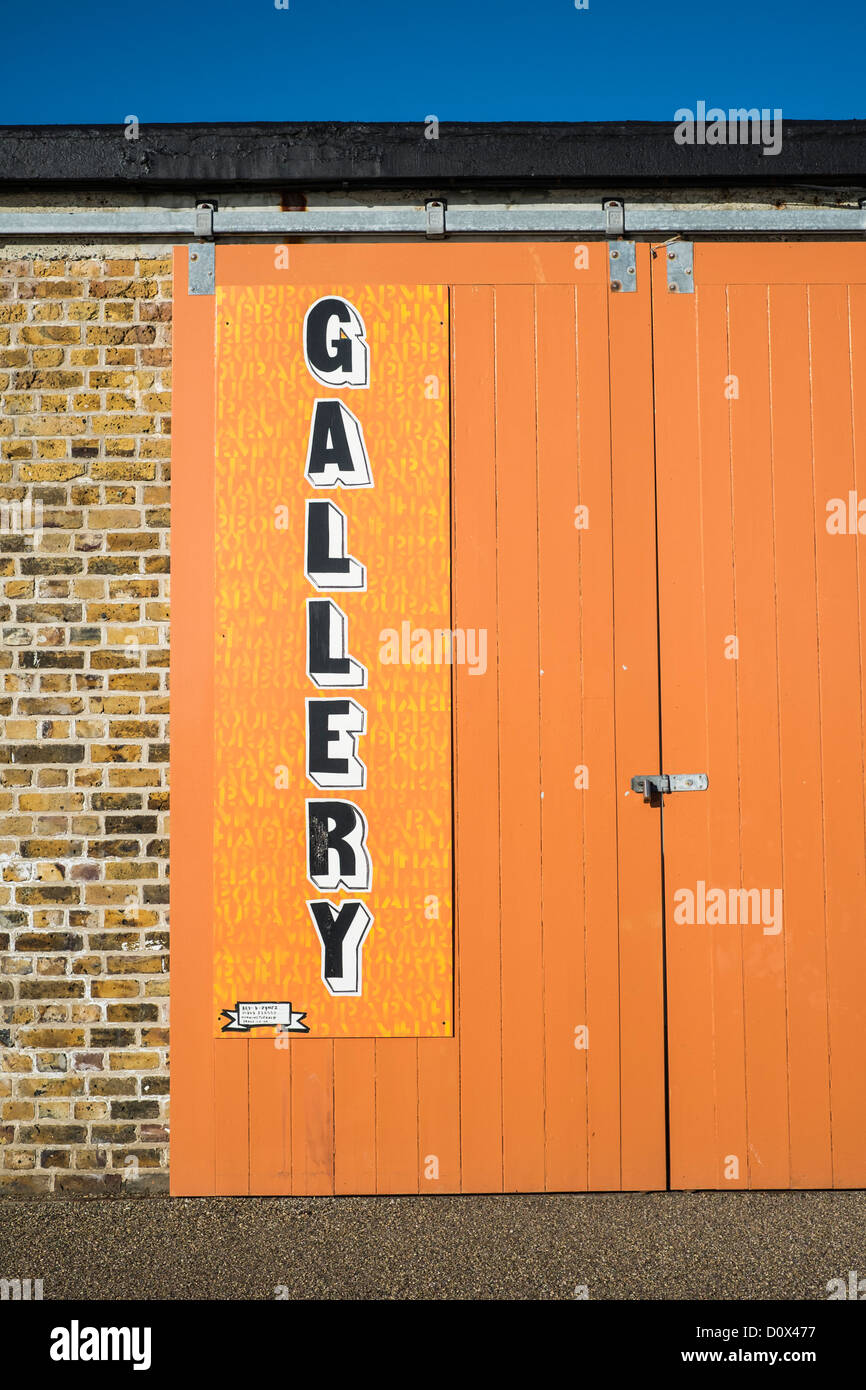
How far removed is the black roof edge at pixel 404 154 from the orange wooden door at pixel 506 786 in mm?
280

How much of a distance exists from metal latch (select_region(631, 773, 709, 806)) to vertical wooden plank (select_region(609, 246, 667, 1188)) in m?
0.03

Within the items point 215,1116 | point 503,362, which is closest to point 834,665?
point 503,362

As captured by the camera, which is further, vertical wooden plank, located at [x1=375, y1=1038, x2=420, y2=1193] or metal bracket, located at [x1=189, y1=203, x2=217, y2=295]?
metal bracket, located at [x1=189, y1=203, x2=217, y2=295]

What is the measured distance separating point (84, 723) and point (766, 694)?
2.61 m

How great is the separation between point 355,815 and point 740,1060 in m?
1.71

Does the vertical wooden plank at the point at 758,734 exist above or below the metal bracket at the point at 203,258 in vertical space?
below

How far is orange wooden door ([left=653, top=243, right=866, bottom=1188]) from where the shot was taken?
3471mm

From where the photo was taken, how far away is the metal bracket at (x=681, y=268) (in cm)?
360

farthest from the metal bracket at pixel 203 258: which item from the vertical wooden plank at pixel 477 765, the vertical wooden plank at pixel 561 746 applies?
the vertical wooden plank at pixel 561 746

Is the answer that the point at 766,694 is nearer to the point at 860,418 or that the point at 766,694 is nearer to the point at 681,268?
the point at 860,418

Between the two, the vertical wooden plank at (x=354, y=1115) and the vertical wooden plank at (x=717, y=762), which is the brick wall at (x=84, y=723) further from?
the vertical wooden plank at (x=717, y=762)

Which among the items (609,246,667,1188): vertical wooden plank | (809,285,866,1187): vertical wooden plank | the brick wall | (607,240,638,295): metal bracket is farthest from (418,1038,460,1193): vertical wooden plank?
(607,240,638,295): metal bracket

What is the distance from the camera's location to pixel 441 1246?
309cm

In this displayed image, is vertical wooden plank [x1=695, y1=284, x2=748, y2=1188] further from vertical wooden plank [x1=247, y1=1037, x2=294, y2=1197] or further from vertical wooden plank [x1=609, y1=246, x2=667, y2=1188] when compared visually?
vertical wooden plank [x1=247, y1=1037, x2=294, y2=1197]
